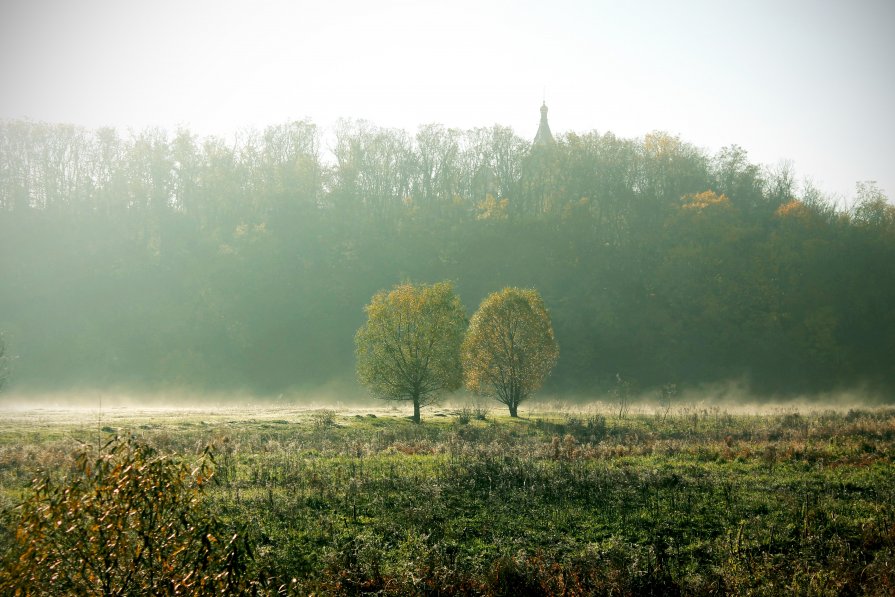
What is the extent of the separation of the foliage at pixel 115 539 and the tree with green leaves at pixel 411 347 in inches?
1453

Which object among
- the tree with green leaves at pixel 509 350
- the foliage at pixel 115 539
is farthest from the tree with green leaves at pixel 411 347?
the foliage at pixel 115 539

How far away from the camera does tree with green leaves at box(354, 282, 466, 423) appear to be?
47.3m

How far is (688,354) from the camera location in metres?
79.4

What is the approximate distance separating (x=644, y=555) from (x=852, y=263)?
8559 centimetres

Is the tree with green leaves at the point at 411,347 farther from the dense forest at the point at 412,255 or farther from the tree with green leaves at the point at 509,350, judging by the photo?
the dense forest at the point at 412,255

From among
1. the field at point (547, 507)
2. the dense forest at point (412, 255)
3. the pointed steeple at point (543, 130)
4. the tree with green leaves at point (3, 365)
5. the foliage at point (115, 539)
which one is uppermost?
the pointed steeple at point (543, 130)

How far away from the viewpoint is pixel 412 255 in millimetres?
89750

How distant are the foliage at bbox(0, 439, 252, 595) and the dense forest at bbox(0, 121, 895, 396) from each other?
65.3 m

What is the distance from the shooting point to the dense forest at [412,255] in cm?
7850

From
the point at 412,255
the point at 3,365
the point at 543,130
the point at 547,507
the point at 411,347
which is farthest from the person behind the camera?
the point at 543,130

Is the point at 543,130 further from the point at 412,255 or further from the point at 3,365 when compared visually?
the point at 3,365

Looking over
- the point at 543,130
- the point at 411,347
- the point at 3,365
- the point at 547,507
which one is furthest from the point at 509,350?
the point at 543,130

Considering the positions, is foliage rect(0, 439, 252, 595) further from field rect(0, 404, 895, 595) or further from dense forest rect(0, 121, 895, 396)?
dense forest rect(0, 121, 895, 396)

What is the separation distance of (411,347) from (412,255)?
141ft
